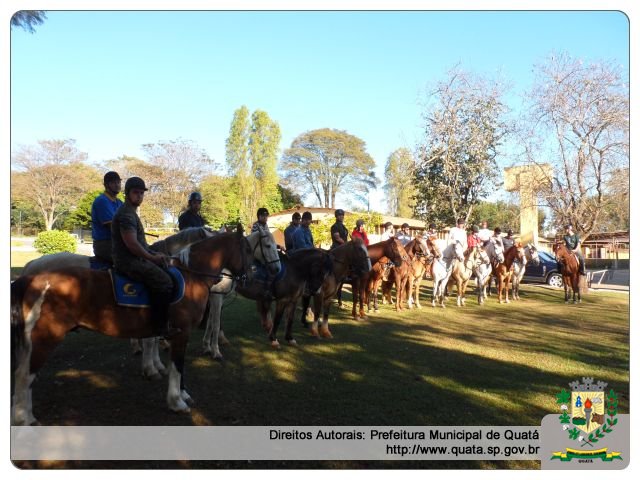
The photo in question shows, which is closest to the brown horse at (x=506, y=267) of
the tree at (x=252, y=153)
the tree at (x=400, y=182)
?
the tree at (x=400, y=182)

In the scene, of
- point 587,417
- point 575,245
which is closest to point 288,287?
point 587,417

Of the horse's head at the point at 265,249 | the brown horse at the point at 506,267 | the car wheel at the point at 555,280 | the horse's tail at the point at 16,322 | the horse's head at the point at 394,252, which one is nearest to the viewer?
the horse's tail at the point at 16,322

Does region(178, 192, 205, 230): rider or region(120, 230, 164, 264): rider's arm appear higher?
region(178, 192, 205, 230): rider

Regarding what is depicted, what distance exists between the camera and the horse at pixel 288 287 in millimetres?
7898

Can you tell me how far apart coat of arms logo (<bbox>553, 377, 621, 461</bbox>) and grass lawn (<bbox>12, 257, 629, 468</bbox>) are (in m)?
0.47

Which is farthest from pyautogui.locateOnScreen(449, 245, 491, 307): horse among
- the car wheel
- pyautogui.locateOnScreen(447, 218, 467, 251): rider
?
the car wheel

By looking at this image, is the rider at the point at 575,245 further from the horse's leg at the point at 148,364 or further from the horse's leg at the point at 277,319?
the horse's leg at the point at 148,364

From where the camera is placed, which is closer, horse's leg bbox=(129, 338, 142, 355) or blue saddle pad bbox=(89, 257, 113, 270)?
blue saddle pad bbox=(89, 257, 113, 270)

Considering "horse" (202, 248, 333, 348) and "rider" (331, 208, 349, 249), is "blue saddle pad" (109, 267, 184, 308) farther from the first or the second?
"rider" (331, 208, 349, 249)

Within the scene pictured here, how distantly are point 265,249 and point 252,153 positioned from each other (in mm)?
35754

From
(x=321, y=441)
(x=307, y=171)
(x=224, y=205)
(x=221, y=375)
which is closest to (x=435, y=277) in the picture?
(x=221, y=375)

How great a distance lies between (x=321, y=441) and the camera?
13.6ft

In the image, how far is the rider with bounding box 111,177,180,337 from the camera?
4590mm

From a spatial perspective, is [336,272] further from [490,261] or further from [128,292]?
[490,261]
